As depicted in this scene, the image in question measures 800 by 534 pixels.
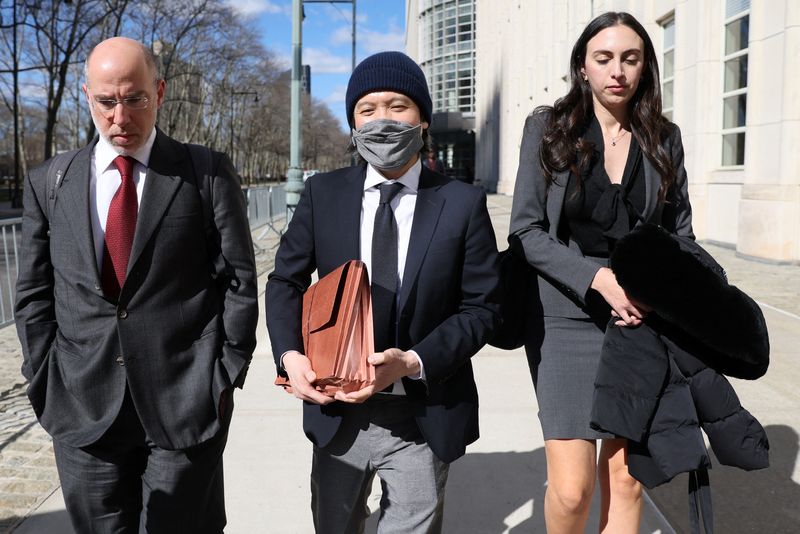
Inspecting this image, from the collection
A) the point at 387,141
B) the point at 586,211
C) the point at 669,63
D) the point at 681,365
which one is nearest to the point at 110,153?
the point at 387,141

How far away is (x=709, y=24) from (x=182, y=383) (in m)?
14.0

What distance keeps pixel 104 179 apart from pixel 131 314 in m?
0.45

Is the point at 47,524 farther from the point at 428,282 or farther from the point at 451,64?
the point at 451,64

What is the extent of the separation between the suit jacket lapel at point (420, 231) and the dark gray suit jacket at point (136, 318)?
593mm

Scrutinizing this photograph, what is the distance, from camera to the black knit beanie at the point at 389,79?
2.25 metres

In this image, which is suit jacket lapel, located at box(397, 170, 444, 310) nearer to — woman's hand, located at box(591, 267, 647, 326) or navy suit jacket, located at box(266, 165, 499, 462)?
navy suit jacket, located at box(266, 165, 499, 462)

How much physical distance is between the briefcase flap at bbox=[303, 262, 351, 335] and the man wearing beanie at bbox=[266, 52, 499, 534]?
0.43ft

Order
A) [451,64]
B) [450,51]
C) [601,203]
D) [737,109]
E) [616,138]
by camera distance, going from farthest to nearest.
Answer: [451,64] < [450,51] < [737,109] < [616,138] < [601,203]

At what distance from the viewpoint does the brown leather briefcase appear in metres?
2.00

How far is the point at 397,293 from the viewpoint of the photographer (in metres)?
2.31

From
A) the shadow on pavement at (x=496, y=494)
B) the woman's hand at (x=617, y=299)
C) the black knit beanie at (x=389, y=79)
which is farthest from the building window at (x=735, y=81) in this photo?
the black knit beanie at (x=389, y=79)

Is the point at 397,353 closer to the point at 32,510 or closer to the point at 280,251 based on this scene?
the point at 280,251

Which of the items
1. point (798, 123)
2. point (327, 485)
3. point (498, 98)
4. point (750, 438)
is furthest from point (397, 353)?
point (498, 98)

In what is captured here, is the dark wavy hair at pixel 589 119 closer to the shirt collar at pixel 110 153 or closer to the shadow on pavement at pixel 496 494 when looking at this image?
the shirt collar at pixel 110 153
